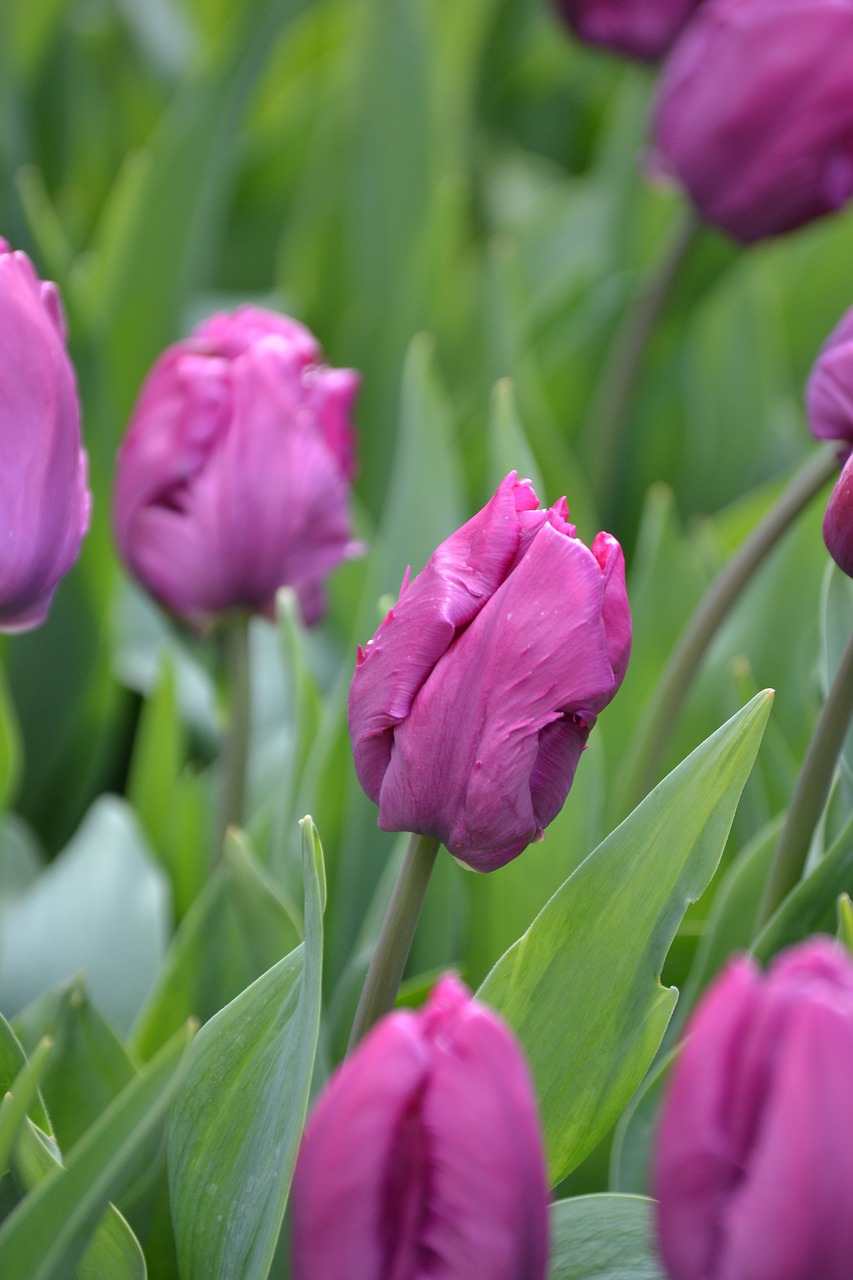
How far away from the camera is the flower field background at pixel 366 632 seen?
401mm

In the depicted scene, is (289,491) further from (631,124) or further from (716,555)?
(631,124)

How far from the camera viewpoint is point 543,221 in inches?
46.7

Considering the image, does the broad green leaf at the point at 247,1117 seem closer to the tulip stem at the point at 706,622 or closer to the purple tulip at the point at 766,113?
the tulip stem at the point at 706,622

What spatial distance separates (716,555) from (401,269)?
1.31ft

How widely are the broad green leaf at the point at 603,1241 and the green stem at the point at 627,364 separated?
56 cm

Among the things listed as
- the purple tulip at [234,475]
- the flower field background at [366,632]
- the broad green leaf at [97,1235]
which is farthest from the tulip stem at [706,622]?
the broad green leaf at [97,1235]

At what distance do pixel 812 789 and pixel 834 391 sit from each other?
0.39ft

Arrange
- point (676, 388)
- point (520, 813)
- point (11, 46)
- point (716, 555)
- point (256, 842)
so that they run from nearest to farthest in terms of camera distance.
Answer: point (520, 813)
point (256, 842)
point (716, 555)
point (676, 388)
point (11, 46)

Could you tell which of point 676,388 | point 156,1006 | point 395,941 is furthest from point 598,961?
point 676,388

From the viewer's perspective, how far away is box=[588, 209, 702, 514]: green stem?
2.77ft

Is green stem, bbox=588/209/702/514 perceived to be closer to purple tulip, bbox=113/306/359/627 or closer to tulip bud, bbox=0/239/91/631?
purple tulip, bbox=113/306/359/627

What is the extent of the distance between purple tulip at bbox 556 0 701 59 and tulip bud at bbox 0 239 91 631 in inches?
23.9

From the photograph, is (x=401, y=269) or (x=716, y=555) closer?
(x=716, y=555)

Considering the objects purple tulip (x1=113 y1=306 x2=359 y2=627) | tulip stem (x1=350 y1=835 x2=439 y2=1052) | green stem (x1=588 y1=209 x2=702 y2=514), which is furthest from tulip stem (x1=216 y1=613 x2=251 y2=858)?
green stem (x1=588 y1=209 x2=702 y2=514)
